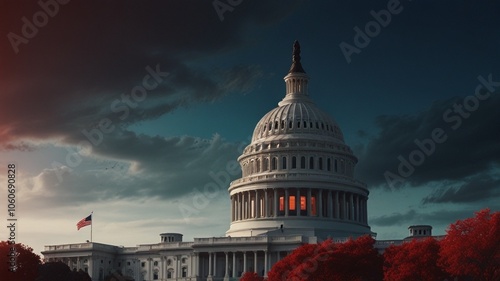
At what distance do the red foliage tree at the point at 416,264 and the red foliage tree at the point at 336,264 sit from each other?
11.3 ft

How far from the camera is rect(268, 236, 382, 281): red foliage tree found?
476 feet

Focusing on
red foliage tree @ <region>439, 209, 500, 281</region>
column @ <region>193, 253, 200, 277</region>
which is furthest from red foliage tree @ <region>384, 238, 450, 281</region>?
column @ <region>193, 253, 200, 277</region>

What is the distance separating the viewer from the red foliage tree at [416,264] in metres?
139

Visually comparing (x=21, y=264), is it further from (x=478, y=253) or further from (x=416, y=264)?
(x=478, y=253)

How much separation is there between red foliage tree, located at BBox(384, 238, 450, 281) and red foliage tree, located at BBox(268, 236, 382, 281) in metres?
3.45

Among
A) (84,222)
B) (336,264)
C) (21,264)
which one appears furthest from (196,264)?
(336,264)

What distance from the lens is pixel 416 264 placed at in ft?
460

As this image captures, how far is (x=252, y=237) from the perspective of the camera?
193375 millimetres

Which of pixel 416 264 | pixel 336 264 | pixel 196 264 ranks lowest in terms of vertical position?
pixel 416 264

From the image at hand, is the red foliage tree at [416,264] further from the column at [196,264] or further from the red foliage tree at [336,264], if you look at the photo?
the column at [196,264]

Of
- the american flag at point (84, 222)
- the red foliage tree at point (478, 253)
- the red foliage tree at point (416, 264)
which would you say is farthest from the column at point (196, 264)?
the red foliage tree at point (478, 253)

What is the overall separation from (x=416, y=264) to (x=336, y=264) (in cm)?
1214

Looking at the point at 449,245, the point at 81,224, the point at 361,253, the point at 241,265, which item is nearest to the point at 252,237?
the point at 241,265

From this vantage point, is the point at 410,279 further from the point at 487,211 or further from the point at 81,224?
the point at 81,224
